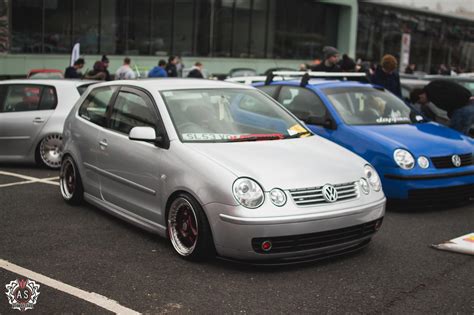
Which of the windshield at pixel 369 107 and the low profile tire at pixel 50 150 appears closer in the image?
the windshield at pixel 369 107

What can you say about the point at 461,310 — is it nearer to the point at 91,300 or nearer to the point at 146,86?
the point at 91,300

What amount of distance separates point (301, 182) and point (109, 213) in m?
2.37

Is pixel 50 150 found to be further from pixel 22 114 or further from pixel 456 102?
pixel 456 102

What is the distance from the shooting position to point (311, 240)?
5027 millimetres

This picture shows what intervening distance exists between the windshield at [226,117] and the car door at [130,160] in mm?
238

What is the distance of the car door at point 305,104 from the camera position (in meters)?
8.16

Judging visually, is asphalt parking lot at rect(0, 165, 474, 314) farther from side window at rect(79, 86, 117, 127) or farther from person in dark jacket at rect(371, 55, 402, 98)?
person in dark jacket at rect(371, 55, 402, 98)

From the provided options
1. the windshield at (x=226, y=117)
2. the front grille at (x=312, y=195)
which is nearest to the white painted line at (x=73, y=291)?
the front grille at (x=312, y=195)

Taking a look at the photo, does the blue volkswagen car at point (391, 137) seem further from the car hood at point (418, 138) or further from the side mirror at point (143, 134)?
the side mirror at point (143, 134)

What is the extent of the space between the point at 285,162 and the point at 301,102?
11.3 feet

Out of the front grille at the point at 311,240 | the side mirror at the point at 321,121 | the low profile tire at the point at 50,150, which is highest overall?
the side mirror at the point at 321,121

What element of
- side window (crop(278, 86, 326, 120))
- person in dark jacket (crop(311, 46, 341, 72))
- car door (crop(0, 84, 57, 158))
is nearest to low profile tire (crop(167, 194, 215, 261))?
side window (crop(278, 86, 326, 120))

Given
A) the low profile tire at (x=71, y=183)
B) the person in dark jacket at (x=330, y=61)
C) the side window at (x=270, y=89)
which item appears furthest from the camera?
the person in dark jacket at (x=330, y=61)

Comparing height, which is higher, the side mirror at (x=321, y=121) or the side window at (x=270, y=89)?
the side window at (x=270, y=89)
